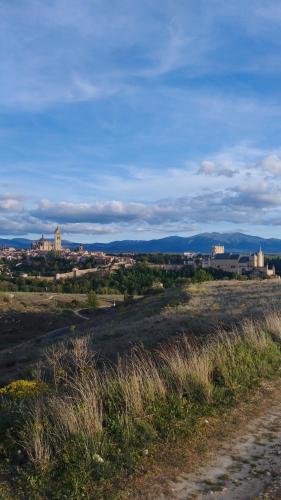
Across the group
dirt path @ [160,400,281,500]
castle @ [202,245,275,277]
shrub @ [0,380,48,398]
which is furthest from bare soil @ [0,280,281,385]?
castle @ [202,245,275,277]

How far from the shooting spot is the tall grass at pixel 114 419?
4723 millimetres

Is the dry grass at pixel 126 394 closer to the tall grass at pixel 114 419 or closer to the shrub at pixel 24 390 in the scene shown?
the tall grass at pixel 114 419

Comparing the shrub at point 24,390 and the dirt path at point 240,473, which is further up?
the dirt path at point 240,473

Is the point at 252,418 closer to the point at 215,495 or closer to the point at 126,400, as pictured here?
the point at 126,400

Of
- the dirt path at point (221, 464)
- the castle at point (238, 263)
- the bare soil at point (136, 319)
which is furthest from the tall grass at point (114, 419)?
the castle at point (238, 263)

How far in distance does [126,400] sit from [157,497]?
5.35 ft

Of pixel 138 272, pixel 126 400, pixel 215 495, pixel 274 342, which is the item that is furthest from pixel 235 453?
pixel 138 272

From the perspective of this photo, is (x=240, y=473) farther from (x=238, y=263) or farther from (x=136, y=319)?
(x=238, y=263)

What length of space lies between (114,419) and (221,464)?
1335 mm

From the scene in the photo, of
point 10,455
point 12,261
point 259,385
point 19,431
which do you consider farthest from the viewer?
point 12,261

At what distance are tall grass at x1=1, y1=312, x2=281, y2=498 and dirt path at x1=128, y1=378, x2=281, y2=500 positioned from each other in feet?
0.79

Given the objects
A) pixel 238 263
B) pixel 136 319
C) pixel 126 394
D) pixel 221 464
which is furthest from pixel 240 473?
pixel 238 263

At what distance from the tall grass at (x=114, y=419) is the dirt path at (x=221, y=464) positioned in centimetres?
24

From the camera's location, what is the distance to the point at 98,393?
6289 mm
